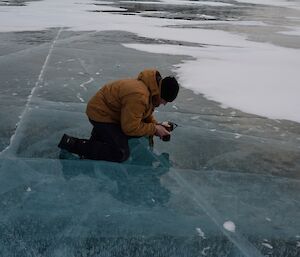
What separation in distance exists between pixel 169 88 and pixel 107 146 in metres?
0.77

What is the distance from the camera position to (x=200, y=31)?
1360 cm

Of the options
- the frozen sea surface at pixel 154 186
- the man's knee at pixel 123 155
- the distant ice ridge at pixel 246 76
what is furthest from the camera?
the distant ice ridge at pixel 246 76

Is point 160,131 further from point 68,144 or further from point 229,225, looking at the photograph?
point 229,225

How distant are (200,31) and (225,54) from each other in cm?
408

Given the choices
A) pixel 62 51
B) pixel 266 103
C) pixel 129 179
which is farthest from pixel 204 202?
pixel 62 51

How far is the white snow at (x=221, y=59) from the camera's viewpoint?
609 centimetres

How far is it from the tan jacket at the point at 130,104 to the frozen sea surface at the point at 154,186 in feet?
1.18

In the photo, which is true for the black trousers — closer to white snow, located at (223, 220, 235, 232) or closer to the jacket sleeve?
the jacket sleeve

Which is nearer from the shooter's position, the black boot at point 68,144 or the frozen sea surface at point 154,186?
the frozen sea surface at point 154,186

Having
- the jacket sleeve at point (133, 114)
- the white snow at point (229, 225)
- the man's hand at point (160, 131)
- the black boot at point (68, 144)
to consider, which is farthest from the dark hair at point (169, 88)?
the white snow at point (229, 225)

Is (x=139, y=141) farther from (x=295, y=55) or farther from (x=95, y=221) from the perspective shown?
(x=295, y=55)

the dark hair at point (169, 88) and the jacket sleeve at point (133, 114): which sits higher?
the dark hair at point (169, 88)

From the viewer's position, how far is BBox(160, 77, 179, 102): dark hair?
3438 mm

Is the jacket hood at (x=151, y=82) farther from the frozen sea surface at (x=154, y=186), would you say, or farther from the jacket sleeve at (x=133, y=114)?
the frozen sea surface at (x=154, y=186)
